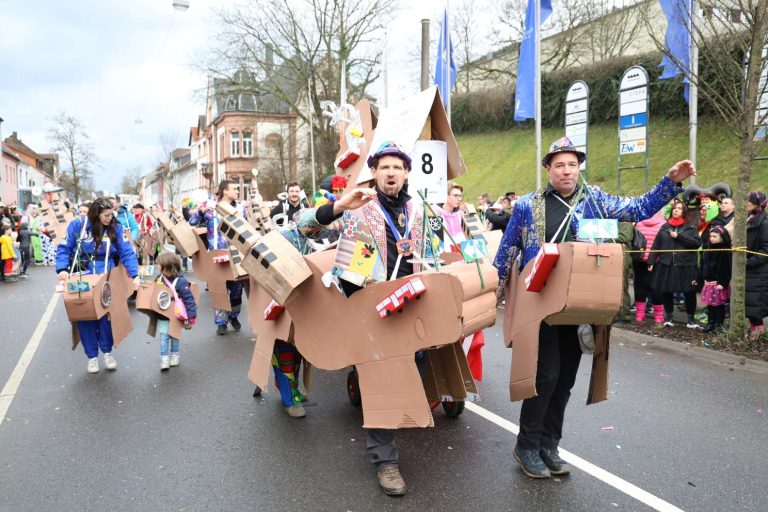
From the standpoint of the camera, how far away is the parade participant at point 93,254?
632 centimetres

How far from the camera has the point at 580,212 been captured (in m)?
3.60

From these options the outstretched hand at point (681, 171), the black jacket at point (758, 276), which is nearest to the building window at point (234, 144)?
the black jacket at point (758, 276)

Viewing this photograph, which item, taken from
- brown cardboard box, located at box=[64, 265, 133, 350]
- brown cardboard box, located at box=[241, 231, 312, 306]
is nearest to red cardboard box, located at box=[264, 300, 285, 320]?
brown cardboard box, located at box=[241, 231, 312, 306]

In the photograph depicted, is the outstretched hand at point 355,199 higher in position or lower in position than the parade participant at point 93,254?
higher

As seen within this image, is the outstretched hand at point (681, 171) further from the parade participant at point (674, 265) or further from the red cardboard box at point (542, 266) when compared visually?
the parade participant at point (674, 265)

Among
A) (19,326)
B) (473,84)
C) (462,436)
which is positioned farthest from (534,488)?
(473,84)

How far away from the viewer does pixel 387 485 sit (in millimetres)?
3490

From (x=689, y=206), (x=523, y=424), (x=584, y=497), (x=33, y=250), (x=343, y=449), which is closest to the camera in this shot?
(x=584, y=497)

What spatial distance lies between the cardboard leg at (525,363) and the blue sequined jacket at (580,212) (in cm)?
49

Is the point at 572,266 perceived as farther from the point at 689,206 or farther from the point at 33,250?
the point at 33,250

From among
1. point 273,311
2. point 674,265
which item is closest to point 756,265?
point 674,265

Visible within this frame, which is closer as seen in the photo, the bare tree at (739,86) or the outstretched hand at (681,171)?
the outstretched hand at (681,171)

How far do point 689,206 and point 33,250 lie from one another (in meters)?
22.0

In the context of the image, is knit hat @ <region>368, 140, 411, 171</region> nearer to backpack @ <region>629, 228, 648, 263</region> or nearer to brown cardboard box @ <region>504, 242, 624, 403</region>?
brown cardboard box @ <region>504, 242, 624, 403</region>
